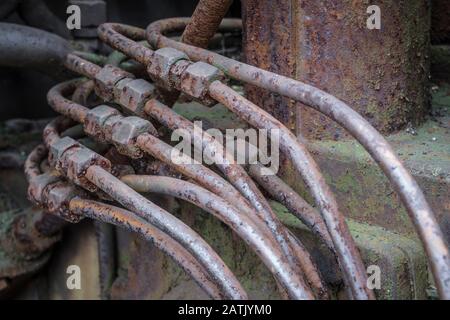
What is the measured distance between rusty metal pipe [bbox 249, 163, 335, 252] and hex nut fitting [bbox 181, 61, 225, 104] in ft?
0.52

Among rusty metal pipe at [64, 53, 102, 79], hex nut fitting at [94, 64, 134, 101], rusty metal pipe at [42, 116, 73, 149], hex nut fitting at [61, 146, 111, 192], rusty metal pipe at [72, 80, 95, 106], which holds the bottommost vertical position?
hex nut fitting at [61, 146, 111, 192]

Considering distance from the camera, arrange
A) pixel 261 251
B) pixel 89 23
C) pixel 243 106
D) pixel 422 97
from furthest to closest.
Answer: pixel 89 23
pixel 422 97
pixel 243 106
pixel 261 251

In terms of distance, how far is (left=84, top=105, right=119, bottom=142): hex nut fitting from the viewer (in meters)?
1.17

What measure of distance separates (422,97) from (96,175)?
64 cm

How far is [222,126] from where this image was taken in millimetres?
1333

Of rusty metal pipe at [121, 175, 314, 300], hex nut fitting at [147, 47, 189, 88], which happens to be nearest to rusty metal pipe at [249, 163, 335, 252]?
rusty metal pipe at [121, 175, 314, 300]

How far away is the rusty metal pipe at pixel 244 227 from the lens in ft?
2.85

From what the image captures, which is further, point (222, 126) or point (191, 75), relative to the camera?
point (222, 126)

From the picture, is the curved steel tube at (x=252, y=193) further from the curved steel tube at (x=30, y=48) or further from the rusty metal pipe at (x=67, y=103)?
the curved steel tube at (x=30, y=48)

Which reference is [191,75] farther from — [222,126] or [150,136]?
[222,126]

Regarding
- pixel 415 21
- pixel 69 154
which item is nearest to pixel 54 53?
pixel 69 154

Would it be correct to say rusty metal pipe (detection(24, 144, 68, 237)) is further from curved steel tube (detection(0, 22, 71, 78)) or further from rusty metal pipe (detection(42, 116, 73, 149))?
curved steel tube (detection(0, 22, 71, 78))

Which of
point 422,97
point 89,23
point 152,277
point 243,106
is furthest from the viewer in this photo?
point 89,23

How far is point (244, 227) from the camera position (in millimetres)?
907
